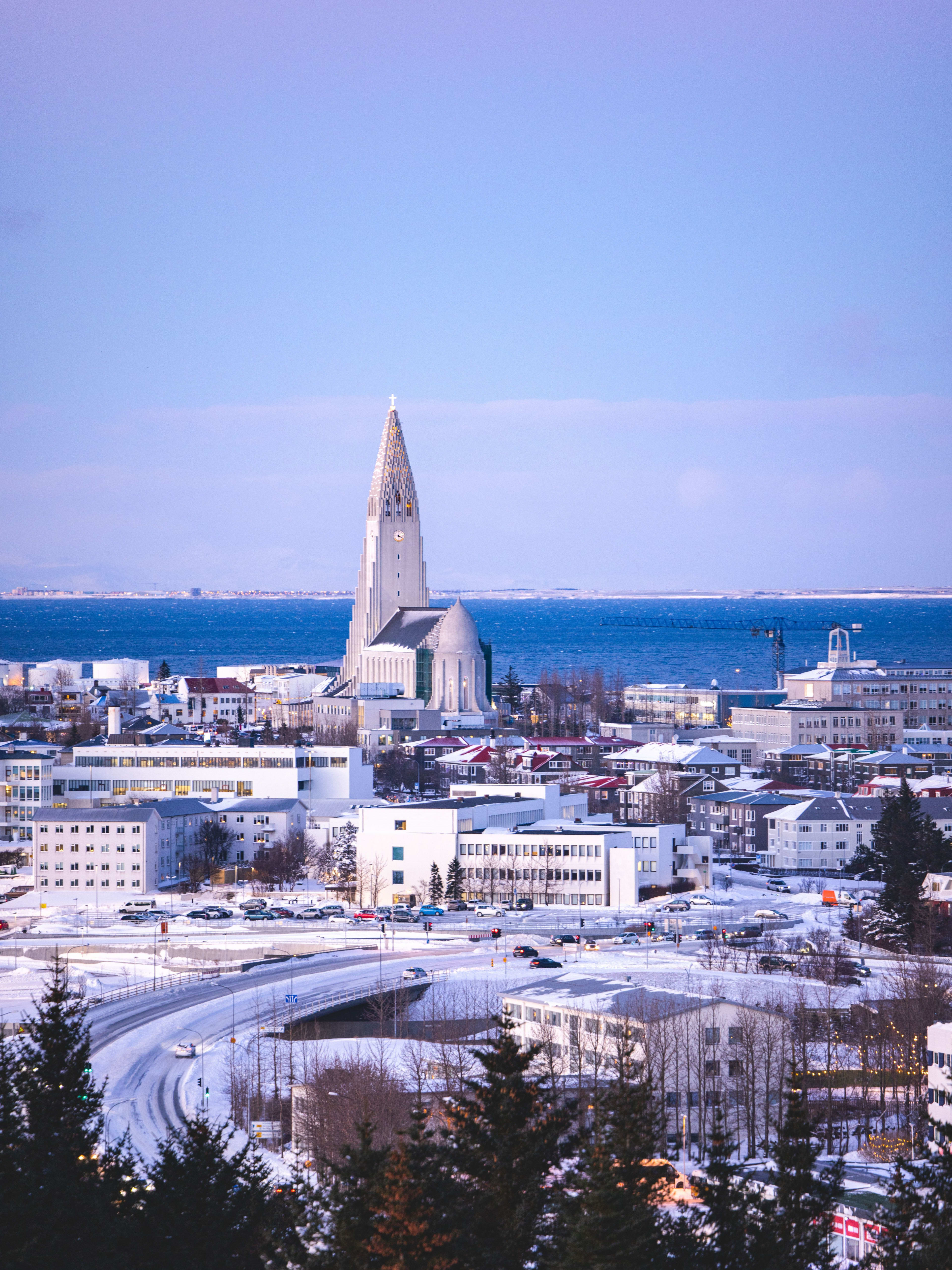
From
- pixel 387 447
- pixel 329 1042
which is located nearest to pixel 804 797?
pixel 329 1042

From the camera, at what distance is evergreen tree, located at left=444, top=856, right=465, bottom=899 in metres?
50.9

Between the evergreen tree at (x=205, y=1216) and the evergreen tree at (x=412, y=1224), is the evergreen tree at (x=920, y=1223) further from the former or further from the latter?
the evergreen tree at (x=205, y=1216)

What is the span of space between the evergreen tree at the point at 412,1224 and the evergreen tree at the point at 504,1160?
0.36m

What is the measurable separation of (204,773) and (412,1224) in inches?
1888

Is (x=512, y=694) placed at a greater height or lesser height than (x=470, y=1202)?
greater

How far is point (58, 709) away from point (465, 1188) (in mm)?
91710

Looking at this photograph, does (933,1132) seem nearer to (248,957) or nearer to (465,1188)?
(465,1188)

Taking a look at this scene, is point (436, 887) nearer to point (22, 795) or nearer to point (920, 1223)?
point (22, 795)

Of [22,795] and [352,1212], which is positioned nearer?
[352,1212]

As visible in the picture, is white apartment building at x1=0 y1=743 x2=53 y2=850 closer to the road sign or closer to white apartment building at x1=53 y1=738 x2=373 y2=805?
white apartment building at x1=53 y1=738 x2=373 y2=805

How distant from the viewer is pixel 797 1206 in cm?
1938

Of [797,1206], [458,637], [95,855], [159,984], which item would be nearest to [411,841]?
[95,855]

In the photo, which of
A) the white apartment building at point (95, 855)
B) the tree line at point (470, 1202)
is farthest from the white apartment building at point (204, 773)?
the tree line at point (470, 1202)

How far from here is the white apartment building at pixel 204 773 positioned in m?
62.2
